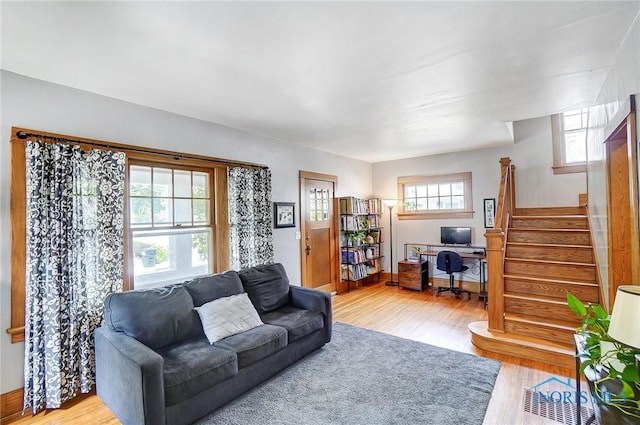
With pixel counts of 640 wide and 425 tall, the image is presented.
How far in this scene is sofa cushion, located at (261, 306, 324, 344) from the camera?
2.89 meters

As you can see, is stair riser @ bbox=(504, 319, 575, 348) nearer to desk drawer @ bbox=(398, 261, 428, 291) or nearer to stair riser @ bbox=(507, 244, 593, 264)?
stair riser @ bbox=(507, 244, 593, 264)

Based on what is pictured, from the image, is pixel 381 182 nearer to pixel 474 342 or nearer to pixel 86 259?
pixel 474 342

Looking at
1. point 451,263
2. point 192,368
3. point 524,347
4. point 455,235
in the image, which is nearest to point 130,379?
point 192,368

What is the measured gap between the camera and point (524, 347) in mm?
3072

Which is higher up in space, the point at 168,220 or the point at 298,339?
the point at 168,220

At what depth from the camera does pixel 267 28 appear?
184cm

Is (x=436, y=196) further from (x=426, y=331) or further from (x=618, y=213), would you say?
(x=618, y=213)

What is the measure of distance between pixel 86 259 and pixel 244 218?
1.68m

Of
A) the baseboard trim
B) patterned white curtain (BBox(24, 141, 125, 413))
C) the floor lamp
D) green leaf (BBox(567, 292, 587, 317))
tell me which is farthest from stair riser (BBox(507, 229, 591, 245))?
the baseboard trim

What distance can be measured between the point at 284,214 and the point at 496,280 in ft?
9.39

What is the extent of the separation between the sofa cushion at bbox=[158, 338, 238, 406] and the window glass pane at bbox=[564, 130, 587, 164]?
5707mm

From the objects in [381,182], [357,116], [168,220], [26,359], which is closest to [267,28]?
[357,116]

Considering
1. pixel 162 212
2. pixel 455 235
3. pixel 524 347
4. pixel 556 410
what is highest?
pixel 162 212

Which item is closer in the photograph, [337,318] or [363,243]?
[337,318]
